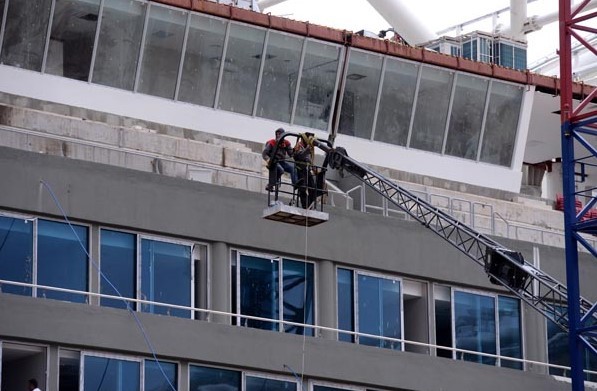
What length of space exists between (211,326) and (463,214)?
10.6 metres

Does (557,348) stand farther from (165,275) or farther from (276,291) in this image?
(165,275)

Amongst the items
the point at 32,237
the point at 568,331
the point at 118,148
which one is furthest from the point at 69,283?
the point at 568,331

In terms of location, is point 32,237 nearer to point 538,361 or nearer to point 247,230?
point 247,230

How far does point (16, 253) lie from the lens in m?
39.6

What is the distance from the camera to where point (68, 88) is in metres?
45.6

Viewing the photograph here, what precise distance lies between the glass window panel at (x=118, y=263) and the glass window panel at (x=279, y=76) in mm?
8265

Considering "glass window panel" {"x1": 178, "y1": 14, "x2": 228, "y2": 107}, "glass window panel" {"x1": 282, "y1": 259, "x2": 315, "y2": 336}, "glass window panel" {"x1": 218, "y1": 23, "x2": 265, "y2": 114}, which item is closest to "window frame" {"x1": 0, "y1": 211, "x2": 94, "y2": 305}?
"glass window panel" {"x1": 282, "y1": 259, "x2": 315, "y2": 336}

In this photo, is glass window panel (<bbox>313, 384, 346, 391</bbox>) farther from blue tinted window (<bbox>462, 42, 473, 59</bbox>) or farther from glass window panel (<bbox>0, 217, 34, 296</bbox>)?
blue tinted window (<bbox>462, 42, 473, 59</bbox>)

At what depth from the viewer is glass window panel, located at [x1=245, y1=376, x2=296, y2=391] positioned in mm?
41875

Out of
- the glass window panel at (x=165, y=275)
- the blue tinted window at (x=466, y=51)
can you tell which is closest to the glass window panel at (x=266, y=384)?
the glass window panel at (x=165, y=275)

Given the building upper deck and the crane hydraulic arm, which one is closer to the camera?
the crane hydraulic arm

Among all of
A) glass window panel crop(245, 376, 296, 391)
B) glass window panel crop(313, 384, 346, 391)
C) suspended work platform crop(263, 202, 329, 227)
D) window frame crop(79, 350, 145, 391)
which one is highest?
suspended work platform crop(263, 202, 329, 227)

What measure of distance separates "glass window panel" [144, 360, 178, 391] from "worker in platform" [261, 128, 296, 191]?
440 centimetres

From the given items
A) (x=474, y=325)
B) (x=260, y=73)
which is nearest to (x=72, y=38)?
(x=260, y=73)
